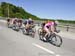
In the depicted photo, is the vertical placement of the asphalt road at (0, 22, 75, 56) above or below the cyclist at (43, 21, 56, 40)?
below

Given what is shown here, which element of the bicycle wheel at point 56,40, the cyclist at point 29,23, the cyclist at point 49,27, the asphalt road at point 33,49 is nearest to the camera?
the asphalt road at point 33,49

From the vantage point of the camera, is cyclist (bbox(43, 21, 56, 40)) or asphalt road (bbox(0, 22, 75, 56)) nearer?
asphalt road (bbox(0, 22, 75, 56))

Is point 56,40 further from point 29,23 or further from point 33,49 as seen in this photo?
point 29,23

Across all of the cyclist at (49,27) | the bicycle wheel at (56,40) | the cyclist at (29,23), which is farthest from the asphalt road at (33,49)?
the cyclist at (29,23)

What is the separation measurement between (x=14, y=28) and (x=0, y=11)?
98.9 m

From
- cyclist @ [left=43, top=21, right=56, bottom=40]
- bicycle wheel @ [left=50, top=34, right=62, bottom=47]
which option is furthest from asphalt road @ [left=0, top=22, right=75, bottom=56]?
cyclist @ [left=43, top=21, right=56, bottom=40]

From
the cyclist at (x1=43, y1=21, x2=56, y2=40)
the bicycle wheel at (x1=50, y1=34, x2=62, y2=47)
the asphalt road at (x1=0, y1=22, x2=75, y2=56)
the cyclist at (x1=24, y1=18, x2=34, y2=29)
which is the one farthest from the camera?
the cyclist at (x1=24, y1=18, x2=34, y2=29)

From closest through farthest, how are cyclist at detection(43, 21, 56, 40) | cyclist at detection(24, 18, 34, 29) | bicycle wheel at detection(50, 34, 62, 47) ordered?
bicycle wheel at detection(50, 34, 62, 47), cyclist at detection(43, 21, 56, 40), cyclist at detection(24, 18, 34, 29)

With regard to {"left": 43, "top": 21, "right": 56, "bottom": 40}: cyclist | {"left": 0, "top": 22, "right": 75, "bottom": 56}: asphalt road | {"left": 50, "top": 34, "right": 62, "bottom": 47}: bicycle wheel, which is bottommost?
{"left": 0, "top": 22, "right": 75, "bottom": 56}: asphalt road

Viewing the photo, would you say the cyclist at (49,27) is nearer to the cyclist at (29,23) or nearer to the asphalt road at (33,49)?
the asphalt road at (33,49)

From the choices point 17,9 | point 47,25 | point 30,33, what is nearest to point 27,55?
point 47,25

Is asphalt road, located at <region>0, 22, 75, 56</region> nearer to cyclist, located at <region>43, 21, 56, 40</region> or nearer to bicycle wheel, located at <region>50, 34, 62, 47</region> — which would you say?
bicycle wheel, located at <region>50, 34, 62, 47</region>

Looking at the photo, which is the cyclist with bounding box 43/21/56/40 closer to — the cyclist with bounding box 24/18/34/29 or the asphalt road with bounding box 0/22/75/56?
the asphalt road with bounding box 0/22/75/56

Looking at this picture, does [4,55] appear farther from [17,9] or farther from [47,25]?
[17,9]
